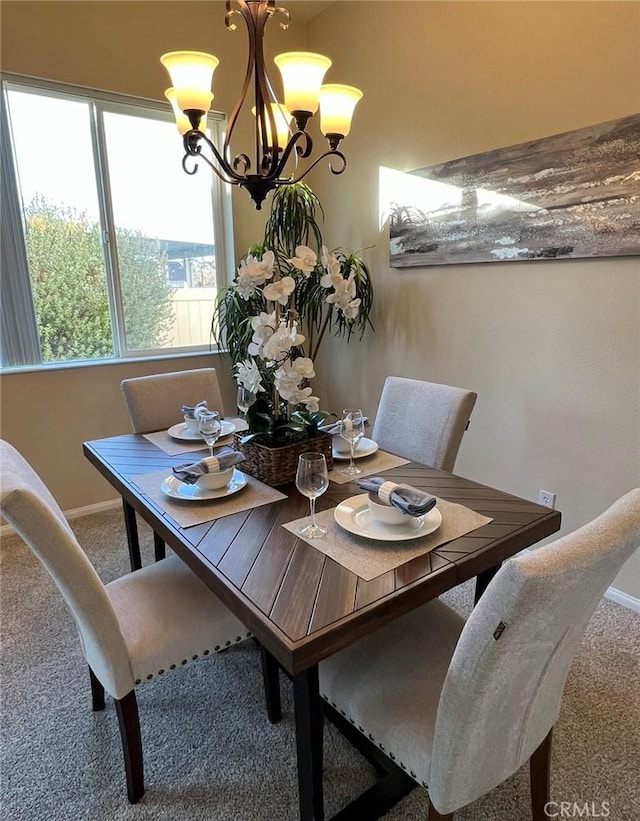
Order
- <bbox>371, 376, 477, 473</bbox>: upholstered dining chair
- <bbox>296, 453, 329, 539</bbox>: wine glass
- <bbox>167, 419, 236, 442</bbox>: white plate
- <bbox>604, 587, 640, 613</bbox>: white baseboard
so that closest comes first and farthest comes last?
<bbox>296, 453, 329, 539</bbox>: wine glass < <bbox>371, 376, 477, 473</bbox>: upholstered dining chair < <bbox>167, 419, 236, 442</bbox>: white plate < <bbox>604, 587, 640, 613</bbox>: white baseboard

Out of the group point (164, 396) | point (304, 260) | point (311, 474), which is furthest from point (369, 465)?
point (164, 396)

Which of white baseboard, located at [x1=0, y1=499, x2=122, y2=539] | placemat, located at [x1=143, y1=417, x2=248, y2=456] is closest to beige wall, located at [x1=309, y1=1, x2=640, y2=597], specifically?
placemat, located at [x1=143, y1=417, x2=248, y2=456]

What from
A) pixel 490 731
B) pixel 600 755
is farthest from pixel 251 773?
pixel 600 755

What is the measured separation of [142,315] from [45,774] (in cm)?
246

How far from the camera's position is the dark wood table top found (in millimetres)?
969

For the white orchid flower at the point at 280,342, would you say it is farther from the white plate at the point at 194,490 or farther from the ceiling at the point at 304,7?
the ceiling at the point at 304,7

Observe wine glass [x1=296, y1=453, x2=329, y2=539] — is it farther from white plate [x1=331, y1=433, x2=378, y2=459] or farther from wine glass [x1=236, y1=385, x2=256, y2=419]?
white plate [x1=331, y1=433, x2=378, y2=459]

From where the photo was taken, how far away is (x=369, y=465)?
5.78 ft

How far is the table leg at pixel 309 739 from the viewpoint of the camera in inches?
42.9

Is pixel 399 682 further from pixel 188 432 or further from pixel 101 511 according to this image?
pixel 101 511

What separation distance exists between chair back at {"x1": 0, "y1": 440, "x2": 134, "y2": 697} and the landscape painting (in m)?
2.11

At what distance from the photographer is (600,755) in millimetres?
1501

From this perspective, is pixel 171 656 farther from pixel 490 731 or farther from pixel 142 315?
pixel 142 315

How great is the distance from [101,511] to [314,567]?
244 centimetres
